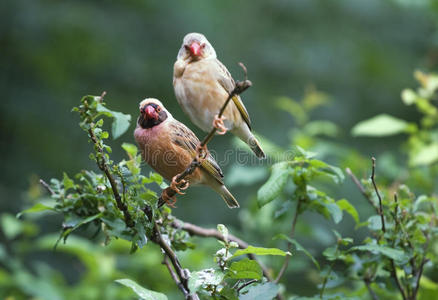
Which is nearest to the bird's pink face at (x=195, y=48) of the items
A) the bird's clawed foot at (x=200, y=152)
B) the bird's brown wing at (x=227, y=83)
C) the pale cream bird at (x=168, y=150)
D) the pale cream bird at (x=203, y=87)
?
the pale cream bird at (x=203, y=87)

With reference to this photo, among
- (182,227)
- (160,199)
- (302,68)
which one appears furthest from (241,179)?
(302,68)

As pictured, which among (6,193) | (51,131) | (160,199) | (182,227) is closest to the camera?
(160,199)

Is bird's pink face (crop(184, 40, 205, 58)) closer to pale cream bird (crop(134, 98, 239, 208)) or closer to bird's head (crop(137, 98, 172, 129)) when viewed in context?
bird's head (crop(137, 98, 172, 129))

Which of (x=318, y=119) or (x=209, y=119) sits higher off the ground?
(x=318, y=119)

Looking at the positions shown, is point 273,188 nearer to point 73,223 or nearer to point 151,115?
point 151,115

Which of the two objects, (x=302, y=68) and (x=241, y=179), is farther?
(x=302, y=68)

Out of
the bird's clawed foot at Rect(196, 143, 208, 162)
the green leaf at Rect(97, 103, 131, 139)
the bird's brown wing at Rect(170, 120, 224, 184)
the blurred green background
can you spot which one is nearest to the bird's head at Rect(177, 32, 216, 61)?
the bird's clawed foot at Rect(196, 143, 208, 162)

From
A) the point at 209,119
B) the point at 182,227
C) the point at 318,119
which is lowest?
the point at 182,227

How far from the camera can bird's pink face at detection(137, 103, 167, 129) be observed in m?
2.65

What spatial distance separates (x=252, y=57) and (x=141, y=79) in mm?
1992

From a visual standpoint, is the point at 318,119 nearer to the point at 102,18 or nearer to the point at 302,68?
the point at 302,68

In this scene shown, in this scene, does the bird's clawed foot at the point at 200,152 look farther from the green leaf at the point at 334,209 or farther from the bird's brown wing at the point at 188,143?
the green leaf at the point at 334,209

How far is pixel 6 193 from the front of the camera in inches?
294

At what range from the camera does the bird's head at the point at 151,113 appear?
264 centimetres
